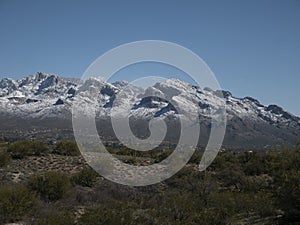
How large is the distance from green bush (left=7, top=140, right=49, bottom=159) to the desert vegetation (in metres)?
0.16

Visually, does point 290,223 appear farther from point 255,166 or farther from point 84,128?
point 255,166

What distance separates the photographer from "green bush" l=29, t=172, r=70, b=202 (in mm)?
27047

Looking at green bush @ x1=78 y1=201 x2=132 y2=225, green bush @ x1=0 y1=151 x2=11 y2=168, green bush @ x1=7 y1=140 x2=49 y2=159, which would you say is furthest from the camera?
green bush @ x1=7 y1=140 x2=49 y2=159

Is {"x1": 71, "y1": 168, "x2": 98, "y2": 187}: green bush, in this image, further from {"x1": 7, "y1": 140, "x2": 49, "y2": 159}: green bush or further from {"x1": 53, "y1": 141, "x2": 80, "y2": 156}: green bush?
{"x1": 53, "y1": 141, "x2": 80, "y2": 156}: green bush

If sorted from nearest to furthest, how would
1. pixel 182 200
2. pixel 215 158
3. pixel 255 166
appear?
pixel 182 200 → pixel 255 166 → pixel 215 158

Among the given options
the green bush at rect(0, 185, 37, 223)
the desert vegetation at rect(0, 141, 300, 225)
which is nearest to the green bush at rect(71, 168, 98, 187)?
the desert vegetation at rect(0, 141, 300, 225)

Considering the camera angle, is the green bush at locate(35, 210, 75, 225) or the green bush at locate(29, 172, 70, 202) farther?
the green bush at locate(29, 172, 70, 202)

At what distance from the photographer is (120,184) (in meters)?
32.6

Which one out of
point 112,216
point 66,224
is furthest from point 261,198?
point 66,224

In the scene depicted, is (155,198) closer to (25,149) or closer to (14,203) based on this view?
(14,203)

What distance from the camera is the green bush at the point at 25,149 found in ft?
130

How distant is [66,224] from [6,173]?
634 inches

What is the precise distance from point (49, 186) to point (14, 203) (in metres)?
5.69

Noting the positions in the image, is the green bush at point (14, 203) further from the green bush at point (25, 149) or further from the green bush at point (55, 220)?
the green bush at point (25, 149)
